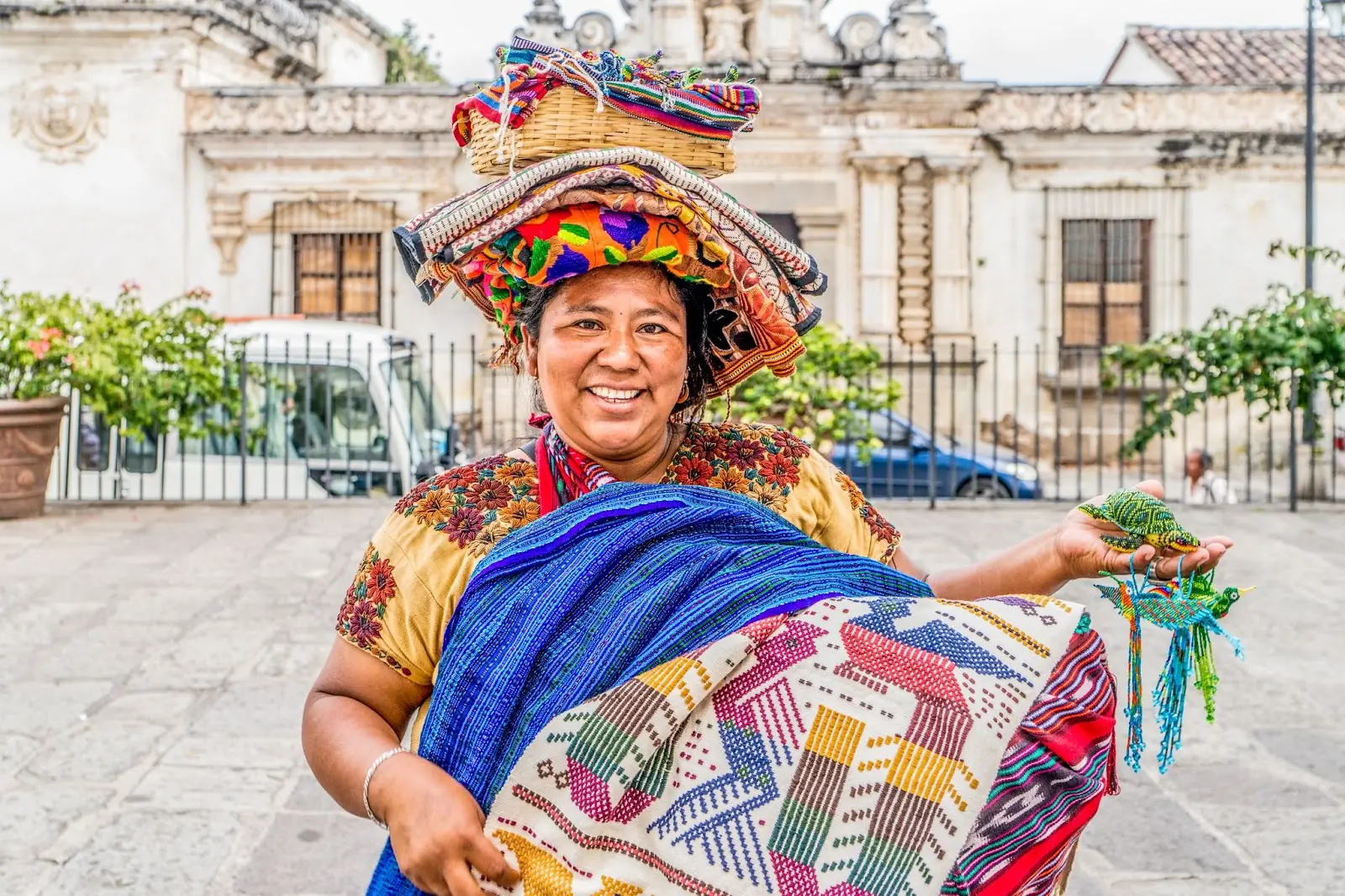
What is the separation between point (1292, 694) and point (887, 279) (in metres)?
12.4

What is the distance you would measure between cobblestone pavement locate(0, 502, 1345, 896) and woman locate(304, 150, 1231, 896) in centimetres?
174

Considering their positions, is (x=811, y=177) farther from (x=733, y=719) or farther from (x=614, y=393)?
(x=733, y=719)

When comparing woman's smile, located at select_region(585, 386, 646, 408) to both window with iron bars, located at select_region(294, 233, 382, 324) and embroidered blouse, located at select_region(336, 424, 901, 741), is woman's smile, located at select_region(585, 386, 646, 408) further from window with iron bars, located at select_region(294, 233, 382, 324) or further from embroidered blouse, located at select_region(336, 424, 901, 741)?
window with iron bars, located at select_region(294, 233, 382, 324)

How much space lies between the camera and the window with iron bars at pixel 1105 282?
1712 cm

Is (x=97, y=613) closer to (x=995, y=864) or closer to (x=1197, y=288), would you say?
(x=995, y=864)

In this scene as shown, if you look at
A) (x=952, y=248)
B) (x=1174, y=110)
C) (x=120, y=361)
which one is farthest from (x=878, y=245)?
(x=120, y=361)

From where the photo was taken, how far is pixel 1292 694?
5078mm

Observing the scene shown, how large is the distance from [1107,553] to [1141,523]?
2.7 inches

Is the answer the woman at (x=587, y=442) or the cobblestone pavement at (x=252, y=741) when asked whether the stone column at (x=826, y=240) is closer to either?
the cobblestone pavement at (x=252, y=741)

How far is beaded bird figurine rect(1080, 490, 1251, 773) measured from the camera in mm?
1734

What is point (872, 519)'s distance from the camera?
6.85 ft

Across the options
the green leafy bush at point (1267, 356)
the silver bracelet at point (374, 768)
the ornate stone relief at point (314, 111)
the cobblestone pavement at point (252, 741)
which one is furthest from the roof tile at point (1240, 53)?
the silver bracelet at point (374, 768)

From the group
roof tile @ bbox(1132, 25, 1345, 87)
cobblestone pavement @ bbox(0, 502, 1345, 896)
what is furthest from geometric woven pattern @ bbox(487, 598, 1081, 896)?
roof tile @ bbox(1132, 25, 1345, 87)

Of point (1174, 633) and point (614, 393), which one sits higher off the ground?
point (614, 393)
